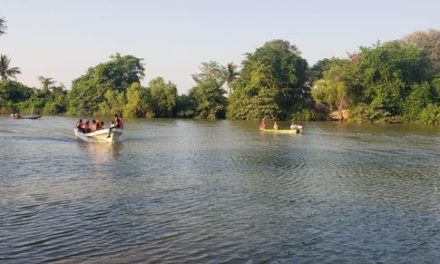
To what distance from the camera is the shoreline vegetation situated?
8256 cm

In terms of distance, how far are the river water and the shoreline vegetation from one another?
56.0 m

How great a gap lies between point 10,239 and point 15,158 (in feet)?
51.5

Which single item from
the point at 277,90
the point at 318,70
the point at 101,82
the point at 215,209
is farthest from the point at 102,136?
the point at 318,70

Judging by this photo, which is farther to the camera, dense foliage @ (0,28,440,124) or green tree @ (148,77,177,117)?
green tree @ (148,77,177,117)

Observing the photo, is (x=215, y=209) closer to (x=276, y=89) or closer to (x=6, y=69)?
(x=276, y=89)

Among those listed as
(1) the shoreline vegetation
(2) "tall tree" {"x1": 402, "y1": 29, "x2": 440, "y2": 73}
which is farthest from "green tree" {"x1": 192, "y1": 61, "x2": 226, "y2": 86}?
(2) "tall tree" {"x1": 402, "y1": 29, "x2": 440, "y2": 73}

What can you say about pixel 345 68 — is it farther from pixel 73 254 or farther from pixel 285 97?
pixel 73 254

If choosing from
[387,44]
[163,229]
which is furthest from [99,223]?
[387,44]

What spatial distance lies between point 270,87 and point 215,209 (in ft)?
247

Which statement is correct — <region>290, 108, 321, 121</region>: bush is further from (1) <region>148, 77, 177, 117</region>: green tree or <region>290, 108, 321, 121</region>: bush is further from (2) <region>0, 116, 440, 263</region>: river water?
(2) <region>0, 116, 440, 263</region>: river water

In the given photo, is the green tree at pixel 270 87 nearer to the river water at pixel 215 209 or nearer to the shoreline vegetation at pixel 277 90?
the shoreline vegetation at pixel 277 90

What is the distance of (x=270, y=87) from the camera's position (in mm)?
89688

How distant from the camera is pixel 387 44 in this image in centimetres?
8844

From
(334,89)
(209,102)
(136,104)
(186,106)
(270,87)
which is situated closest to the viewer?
(334,89)
